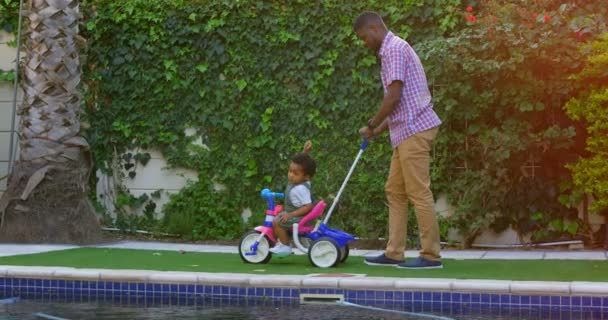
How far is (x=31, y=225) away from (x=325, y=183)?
262 centimetres

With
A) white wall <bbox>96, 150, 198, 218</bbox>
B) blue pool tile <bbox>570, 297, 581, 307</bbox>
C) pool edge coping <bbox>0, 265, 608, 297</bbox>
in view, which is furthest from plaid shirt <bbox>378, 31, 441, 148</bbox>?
white wall <bbox>96, 150, 198, 218</bbox>

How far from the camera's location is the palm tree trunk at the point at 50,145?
29.4 feet

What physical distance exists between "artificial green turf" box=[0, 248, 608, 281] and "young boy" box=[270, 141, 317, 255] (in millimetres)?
177

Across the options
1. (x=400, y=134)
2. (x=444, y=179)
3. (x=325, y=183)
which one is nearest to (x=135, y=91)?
(x=325, y=183)

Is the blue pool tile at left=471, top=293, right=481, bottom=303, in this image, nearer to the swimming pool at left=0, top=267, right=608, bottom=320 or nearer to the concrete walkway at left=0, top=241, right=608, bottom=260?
the swimming pool at left=0, top=267, right=608, bottom=320

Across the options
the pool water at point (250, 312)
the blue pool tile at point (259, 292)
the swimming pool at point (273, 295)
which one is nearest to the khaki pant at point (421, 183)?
the swimming pool at point (273, 295)

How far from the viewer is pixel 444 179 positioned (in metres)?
8.92

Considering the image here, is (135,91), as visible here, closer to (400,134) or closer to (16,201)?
(16,201)

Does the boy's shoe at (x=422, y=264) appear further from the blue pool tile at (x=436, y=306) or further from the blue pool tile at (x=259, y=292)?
the blue pool tile at (x=259, y=292)

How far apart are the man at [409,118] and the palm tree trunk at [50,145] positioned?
3324 mm

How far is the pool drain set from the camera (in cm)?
586

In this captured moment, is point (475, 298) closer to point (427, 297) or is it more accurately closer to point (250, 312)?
point (427, 297)

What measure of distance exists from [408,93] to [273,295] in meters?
1.72

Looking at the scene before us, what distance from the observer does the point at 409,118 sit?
22.2 ft
